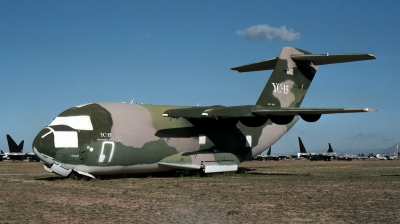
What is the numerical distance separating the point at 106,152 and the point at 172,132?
3.82 metres

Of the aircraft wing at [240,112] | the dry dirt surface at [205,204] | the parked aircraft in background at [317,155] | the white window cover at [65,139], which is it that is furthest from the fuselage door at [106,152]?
the parked aircraft in background at [317,155]

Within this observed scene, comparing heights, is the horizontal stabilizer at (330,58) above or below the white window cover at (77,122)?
above

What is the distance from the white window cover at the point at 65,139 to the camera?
20375 mm

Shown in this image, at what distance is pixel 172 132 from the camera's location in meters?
23.6

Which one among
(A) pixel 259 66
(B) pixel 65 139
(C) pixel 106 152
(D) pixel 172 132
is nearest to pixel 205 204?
(C) pixel 106 152

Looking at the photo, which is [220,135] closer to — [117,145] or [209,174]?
[209,174]

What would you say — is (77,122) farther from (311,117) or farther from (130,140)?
(311,117)

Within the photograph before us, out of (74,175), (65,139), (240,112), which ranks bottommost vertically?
(74,175)

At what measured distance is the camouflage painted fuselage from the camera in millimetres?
20625

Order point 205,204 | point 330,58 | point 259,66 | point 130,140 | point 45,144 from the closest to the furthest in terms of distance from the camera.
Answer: point 205,204 < point 45,144 < point 130,140 < point 330,58 < point 259,66

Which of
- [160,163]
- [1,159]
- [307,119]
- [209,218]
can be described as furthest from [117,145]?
[1,159]

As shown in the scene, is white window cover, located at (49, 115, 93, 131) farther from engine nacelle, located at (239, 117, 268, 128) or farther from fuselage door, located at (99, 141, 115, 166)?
engine nacelle, located at (239, 117, 268, 128)

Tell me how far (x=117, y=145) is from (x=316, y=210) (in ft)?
39.9

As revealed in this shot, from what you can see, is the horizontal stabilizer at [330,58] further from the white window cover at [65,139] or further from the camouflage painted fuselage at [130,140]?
the white window cover at [65,139]
